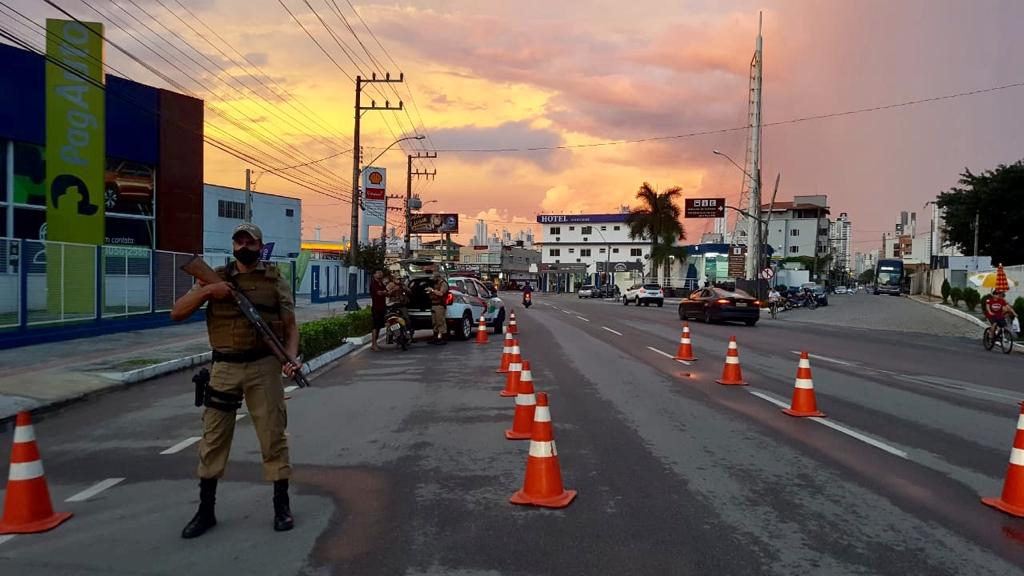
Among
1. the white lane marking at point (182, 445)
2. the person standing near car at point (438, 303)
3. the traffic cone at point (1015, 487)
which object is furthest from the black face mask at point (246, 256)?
the person standing near car at point (438, 303)

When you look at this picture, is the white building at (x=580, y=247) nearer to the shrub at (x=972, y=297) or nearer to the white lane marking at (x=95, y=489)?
the shrub at (x=972, y=297)

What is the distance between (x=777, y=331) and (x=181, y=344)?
18961 mm

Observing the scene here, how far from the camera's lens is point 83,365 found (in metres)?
13.0

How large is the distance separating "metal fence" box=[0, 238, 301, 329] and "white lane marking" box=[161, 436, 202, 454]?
33.4 ft

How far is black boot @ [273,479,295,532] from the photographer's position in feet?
16.0

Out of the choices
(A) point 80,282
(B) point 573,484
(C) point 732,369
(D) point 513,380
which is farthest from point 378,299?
(B) point 573,484

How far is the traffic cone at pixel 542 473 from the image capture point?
5.43 m

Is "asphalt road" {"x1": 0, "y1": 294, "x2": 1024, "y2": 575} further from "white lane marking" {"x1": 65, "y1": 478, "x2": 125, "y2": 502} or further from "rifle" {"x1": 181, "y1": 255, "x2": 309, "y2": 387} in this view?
"rifle" {"x1": 181, "y1": 255, "x2": 309, "y2": 387}

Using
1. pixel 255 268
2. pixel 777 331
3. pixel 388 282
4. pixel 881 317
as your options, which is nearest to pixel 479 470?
pixel 255 268

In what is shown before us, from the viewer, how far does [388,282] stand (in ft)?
58.6

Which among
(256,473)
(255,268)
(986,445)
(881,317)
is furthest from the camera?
(881,317)

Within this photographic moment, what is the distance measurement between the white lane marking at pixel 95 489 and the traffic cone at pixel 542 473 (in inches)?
130

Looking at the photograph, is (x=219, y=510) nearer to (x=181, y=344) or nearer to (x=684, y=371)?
(x=684, y=371)

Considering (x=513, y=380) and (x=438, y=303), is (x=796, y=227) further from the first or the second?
(x=513, y=380)
